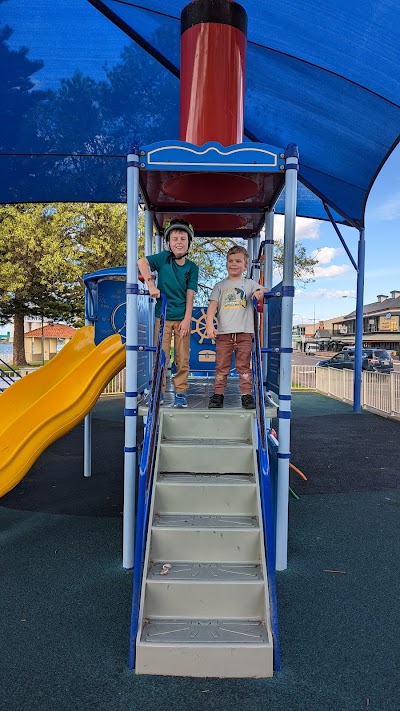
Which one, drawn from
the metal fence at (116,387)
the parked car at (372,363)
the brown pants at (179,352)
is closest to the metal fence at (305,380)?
the parked car at (372,363)

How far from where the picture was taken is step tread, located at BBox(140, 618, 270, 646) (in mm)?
3109

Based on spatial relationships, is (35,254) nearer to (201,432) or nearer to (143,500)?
(201,432)

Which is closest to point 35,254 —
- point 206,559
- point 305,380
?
point 305,380

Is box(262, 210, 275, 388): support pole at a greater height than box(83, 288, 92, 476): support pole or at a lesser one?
greater

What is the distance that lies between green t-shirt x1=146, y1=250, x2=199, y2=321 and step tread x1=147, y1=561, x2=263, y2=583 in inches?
94.1

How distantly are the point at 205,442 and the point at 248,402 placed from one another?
657 mm

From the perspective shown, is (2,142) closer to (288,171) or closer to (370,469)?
(288,171)

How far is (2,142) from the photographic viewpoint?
9227 millimetres

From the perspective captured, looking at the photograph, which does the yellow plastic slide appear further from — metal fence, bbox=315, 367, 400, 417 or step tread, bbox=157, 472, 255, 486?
metal fence, bbox=315, 367, 400, 417

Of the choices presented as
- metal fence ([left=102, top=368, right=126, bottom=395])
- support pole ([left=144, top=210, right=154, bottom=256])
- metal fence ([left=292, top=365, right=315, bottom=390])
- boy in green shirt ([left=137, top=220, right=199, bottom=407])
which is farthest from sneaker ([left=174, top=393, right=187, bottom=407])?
metal fence ([left=292, top=365, right=315, bottom=390])

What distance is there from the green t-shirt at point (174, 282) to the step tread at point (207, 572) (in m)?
2.39

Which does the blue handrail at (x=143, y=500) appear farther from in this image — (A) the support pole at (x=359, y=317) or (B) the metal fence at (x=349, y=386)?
(A) the support pole at (x=359, y=317)

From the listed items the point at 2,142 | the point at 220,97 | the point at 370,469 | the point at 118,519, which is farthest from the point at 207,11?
the point at 370,469

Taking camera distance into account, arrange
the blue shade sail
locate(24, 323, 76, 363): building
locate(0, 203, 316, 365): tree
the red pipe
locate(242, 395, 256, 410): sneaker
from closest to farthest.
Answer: locate(242, 395, 256, 410): sneaker, the red pipe, the blue shade sail, locate(0, 203, 316, 365): tree, locate(24, 323, 76, 363): building
